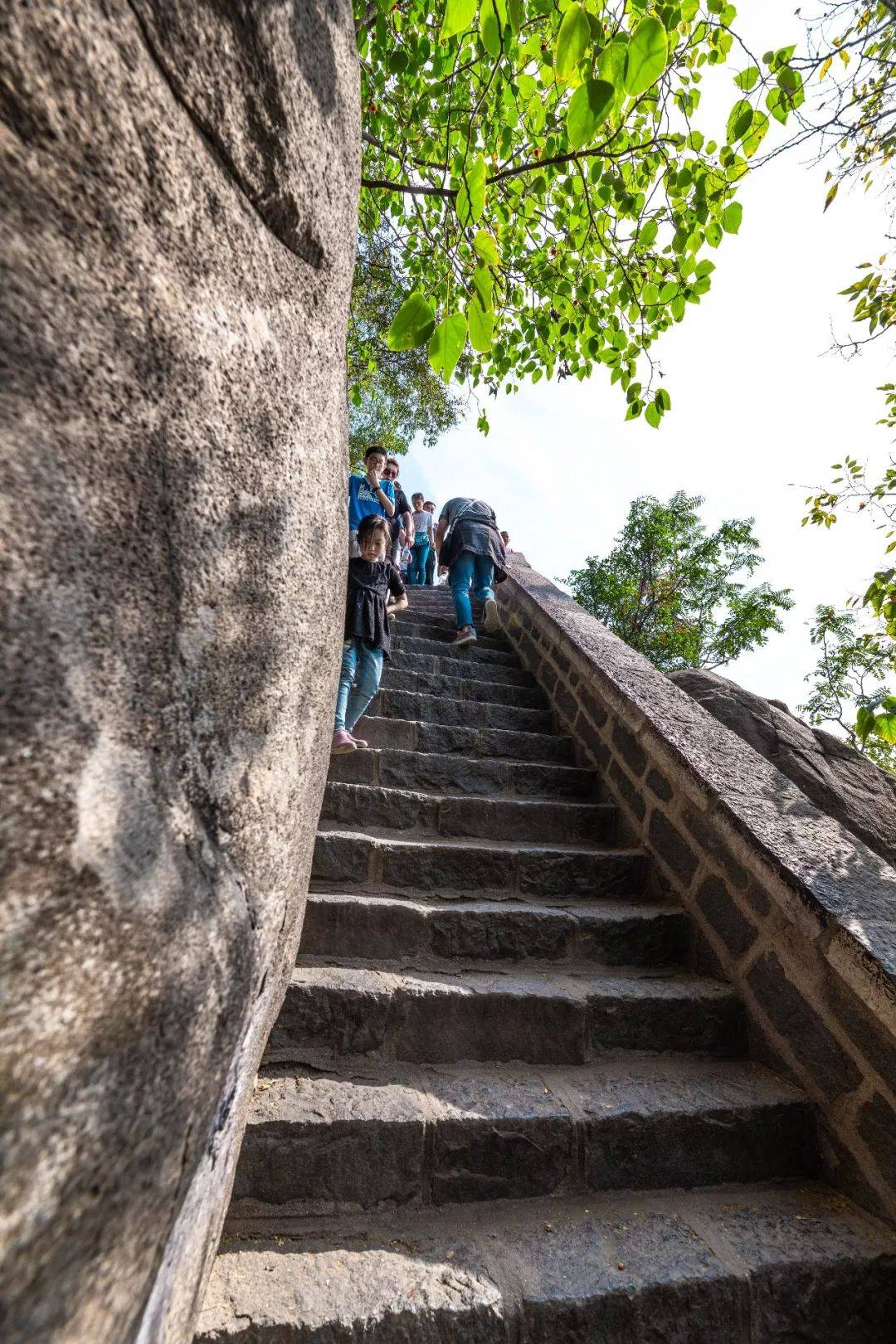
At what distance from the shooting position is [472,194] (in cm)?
183

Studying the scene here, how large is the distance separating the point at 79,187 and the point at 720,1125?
2552mm

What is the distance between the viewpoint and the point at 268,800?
2.88 feet

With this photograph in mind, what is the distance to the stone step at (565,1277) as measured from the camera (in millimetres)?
1337

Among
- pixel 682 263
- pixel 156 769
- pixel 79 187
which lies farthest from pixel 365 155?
pixel 156 769

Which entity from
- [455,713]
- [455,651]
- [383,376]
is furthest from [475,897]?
[383,376]

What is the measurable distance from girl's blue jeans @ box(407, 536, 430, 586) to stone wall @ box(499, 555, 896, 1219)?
260 inches

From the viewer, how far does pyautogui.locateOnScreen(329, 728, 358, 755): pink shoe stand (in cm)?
321

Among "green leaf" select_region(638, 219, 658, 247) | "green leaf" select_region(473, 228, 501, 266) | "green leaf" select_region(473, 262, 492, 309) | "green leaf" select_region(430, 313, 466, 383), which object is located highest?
"green leaf" select_region(638, 219, 658, 247)

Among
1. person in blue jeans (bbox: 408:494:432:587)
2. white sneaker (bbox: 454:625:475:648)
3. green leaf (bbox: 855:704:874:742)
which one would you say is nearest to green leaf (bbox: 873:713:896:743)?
green leaf (bbox: 855:704:874:742)

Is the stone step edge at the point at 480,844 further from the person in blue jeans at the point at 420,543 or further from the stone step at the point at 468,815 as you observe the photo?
the person in blue jeans at the point at 420,543

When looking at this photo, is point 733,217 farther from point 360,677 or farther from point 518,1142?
point 518,1142

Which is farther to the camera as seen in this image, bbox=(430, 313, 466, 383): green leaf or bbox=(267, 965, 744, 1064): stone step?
bbox=(267, 965, 744, 1064): stone step

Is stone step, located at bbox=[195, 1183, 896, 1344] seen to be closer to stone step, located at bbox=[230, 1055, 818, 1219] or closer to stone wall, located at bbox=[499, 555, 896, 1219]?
stone step, located at bbox=[230, 1055, 818, 1219]

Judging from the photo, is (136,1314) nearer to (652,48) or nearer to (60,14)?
(60,14)
